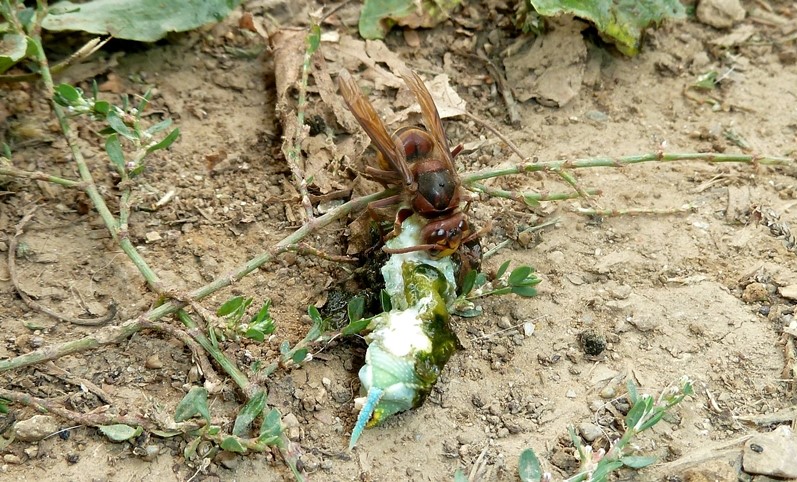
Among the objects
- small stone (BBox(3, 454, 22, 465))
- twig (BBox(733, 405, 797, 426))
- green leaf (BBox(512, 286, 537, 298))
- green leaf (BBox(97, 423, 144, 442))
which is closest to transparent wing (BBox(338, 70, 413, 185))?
green leaf (BBox(512, 286, 537, 298))

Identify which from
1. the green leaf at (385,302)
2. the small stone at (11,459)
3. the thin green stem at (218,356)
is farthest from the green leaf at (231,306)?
the small stone at (11,459)

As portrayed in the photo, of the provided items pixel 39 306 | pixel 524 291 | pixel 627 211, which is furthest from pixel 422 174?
pixel 39 306

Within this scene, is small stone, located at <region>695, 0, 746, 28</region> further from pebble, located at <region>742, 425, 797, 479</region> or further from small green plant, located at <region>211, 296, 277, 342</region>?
small green plant, located at <region>211, 296, 277, 342</region>

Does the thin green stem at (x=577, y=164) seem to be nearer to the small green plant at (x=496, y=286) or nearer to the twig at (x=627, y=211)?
the twig at (x=627, y=211)

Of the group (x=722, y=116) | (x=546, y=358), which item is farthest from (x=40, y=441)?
(x=722, y=116)

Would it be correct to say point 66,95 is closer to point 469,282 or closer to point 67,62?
point 67,62

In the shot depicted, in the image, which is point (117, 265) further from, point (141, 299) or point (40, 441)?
point (40, 441)
